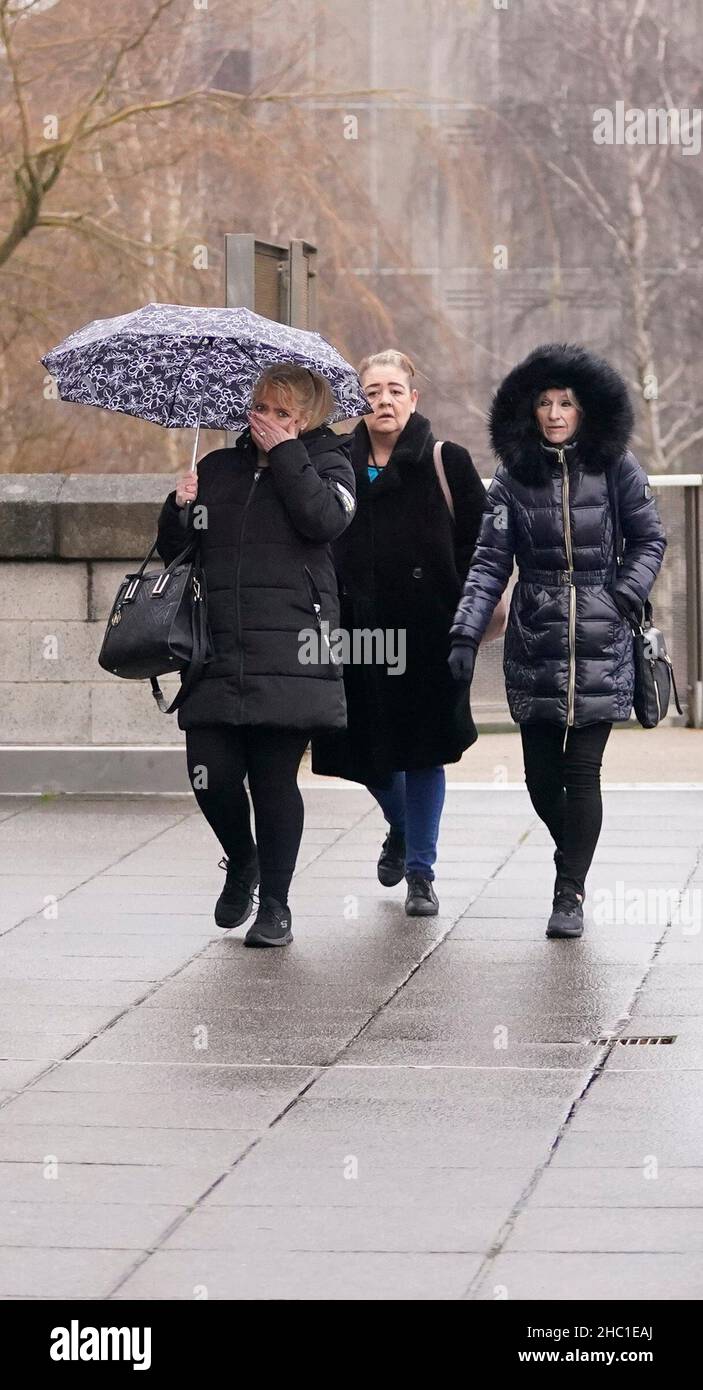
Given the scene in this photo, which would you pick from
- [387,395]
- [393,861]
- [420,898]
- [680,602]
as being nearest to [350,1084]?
[420,898]

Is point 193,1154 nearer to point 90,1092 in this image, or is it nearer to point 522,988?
point 90,1092

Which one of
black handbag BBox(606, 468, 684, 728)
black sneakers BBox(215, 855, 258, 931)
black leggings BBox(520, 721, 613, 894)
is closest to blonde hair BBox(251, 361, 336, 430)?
black handbag BBox(606, 468, 684, 728)

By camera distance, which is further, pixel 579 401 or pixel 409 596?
pixel 409 596

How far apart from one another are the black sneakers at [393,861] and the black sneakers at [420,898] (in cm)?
31

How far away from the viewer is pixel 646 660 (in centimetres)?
700

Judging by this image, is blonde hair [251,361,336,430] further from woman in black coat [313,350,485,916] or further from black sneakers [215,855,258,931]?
black sneakers [215,855,258,931]

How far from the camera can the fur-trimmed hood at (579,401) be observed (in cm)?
690

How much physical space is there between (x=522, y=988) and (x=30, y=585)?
4.53 metres

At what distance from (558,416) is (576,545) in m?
0.39

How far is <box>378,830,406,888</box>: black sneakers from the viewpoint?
305 inches

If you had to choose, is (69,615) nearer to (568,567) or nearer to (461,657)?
(461,657)

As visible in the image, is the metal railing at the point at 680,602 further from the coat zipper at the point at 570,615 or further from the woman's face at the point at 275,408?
the woman's face at the point at 275,408

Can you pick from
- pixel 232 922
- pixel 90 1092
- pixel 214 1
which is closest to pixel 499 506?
pixel 232 922

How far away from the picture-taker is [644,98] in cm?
3703
